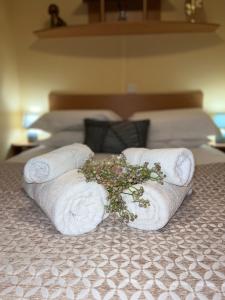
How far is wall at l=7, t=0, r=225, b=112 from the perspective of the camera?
3.15 m

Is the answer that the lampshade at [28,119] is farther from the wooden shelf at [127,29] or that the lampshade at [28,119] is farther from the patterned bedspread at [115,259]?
the patterned bedspread at [115,259]

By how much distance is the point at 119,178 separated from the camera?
123cm

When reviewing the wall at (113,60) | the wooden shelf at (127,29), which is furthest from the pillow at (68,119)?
the wooden shelf at (127,29)

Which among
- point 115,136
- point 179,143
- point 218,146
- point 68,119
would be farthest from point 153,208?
point 218,146

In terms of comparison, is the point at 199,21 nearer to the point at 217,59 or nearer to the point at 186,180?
the point at 217,59

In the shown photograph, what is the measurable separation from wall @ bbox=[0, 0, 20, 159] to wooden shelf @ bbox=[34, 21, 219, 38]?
0.34 meters

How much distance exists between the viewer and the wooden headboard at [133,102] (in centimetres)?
319

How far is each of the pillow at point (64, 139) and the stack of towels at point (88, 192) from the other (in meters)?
1.34

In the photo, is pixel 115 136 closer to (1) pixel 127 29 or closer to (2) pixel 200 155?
(2) pixel 200 155

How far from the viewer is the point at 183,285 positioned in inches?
35.7

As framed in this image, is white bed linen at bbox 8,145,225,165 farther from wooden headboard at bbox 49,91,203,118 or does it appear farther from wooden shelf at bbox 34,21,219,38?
wooden shelf at bbox 34,21,219,38

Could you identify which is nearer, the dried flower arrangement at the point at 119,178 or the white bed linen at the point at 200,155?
the dried flower arrangement at the point at 119,178

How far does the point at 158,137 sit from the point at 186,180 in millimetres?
1395

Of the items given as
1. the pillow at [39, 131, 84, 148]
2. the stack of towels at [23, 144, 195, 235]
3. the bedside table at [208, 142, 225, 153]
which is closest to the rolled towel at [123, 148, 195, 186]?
the stack of towels at [23, 144, 195, 235]
